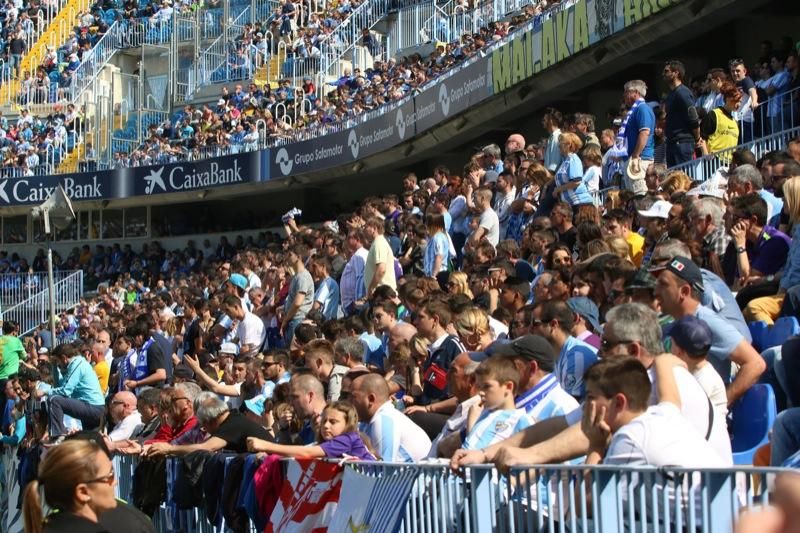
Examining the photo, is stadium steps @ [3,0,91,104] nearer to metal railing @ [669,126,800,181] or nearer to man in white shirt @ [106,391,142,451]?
man in white shirt @ [106,391,142,451]

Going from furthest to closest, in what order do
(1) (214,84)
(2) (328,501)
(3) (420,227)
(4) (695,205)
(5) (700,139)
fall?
(1) (214,84)
(3) (420,227)
(5) (700,139)
(4) (695,205)
(2) (328,501)

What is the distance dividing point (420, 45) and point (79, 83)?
14.2m

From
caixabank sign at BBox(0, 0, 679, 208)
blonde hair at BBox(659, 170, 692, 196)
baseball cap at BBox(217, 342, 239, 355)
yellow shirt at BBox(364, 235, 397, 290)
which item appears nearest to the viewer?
blonde hair at BBox(659, 170, 692, 196)

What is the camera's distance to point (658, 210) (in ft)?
34.4

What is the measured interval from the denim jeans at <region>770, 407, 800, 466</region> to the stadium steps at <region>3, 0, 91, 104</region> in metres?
39.4

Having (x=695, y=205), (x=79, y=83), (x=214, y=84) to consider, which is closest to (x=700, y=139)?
(x=695, y=205)

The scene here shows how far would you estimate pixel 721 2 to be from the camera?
58.0 feet

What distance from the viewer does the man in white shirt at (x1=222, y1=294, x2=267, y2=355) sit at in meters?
15.3

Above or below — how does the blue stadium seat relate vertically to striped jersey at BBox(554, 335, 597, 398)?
above

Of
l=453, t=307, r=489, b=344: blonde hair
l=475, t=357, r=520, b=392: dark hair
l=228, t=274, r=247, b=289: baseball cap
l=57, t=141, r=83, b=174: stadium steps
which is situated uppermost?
l=57, t=141, r=83, b=174: stadium steps

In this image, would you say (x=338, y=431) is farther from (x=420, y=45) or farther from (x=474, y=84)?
(x=420, y=45)

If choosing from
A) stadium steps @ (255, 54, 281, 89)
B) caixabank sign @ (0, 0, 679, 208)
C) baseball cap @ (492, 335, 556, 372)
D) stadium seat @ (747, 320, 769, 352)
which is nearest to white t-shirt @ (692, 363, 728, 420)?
baseball cap @ (492, 335, 556, 372)

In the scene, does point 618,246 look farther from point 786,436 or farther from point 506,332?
point 786,436

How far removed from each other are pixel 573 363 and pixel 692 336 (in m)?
1.27
